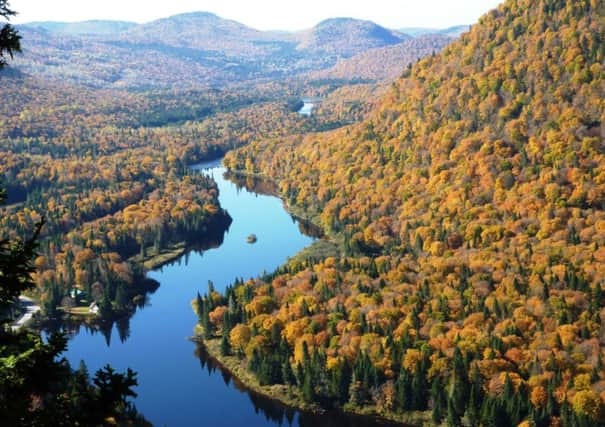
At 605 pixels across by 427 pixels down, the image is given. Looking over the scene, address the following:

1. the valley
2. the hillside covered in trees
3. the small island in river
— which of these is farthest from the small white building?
the small island in river

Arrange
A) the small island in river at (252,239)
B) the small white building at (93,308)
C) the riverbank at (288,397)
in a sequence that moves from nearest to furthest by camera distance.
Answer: the riverbank at (288,397) → the small white building at (93,308) → the small island in river at (252,239)

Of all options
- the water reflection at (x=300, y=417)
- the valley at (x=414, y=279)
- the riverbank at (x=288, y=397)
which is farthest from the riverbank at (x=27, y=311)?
the water reflection at (x=300, y=417)

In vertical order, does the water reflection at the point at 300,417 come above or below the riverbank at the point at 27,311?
above

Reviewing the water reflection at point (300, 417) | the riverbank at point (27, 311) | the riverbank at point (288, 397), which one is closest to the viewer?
the riverbank at point (288, 397)

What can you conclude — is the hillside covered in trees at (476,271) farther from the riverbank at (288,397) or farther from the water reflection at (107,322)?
the water reflection at (107,322)

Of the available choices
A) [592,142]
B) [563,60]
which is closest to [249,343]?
[592,142]

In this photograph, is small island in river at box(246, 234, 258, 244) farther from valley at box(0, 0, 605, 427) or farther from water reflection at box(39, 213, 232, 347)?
water reflection at box(39, 213, 232, 347)
